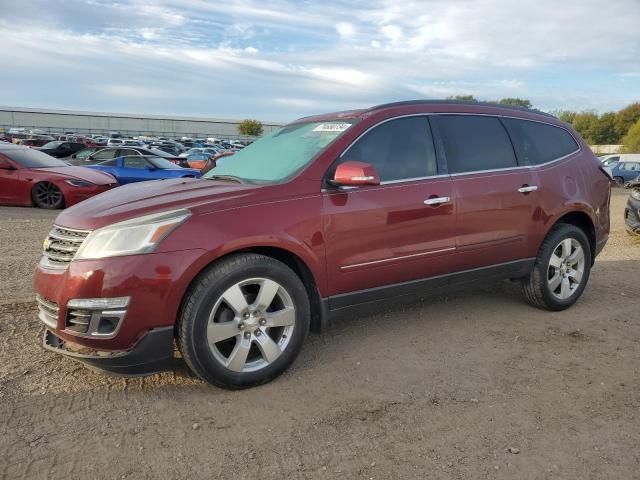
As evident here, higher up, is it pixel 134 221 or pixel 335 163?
pixel 335 163

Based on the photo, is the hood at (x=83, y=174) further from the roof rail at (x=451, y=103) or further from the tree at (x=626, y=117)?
the tree at (x=626, y=117)

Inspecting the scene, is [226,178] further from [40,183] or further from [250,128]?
[250,128]

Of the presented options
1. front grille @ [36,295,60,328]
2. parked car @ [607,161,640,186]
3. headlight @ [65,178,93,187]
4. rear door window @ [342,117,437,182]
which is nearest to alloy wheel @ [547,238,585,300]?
rear door window @ [342,117,437,182]

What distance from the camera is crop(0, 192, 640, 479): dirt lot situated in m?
2.57

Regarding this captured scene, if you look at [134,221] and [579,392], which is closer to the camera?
[134,221]

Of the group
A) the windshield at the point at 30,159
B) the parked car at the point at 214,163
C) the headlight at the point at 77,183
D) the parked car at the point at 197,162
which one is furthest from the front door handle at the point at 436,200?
the parked car at the point at 197,162

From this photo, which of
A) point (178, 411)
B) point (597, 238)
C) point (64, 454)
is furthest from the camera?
point (597, 238)

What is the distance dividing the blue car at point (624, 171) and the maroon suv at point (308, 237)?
24007 millimetres

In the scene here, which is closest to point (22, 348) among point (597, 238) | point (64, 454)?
point (64, 454)

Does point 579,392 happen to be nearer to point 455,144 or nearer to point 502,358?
point 502,358

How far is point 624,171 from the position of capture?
2600 centimetres

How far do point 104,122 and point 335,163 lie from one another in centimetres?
9711

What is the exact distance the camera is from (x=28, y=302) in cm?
459

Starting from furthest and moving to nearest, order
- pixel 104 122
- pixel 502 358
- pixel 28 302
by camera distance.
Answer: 1. pixel 104 122
2. pixel 28 302
3. pixel 502 358
